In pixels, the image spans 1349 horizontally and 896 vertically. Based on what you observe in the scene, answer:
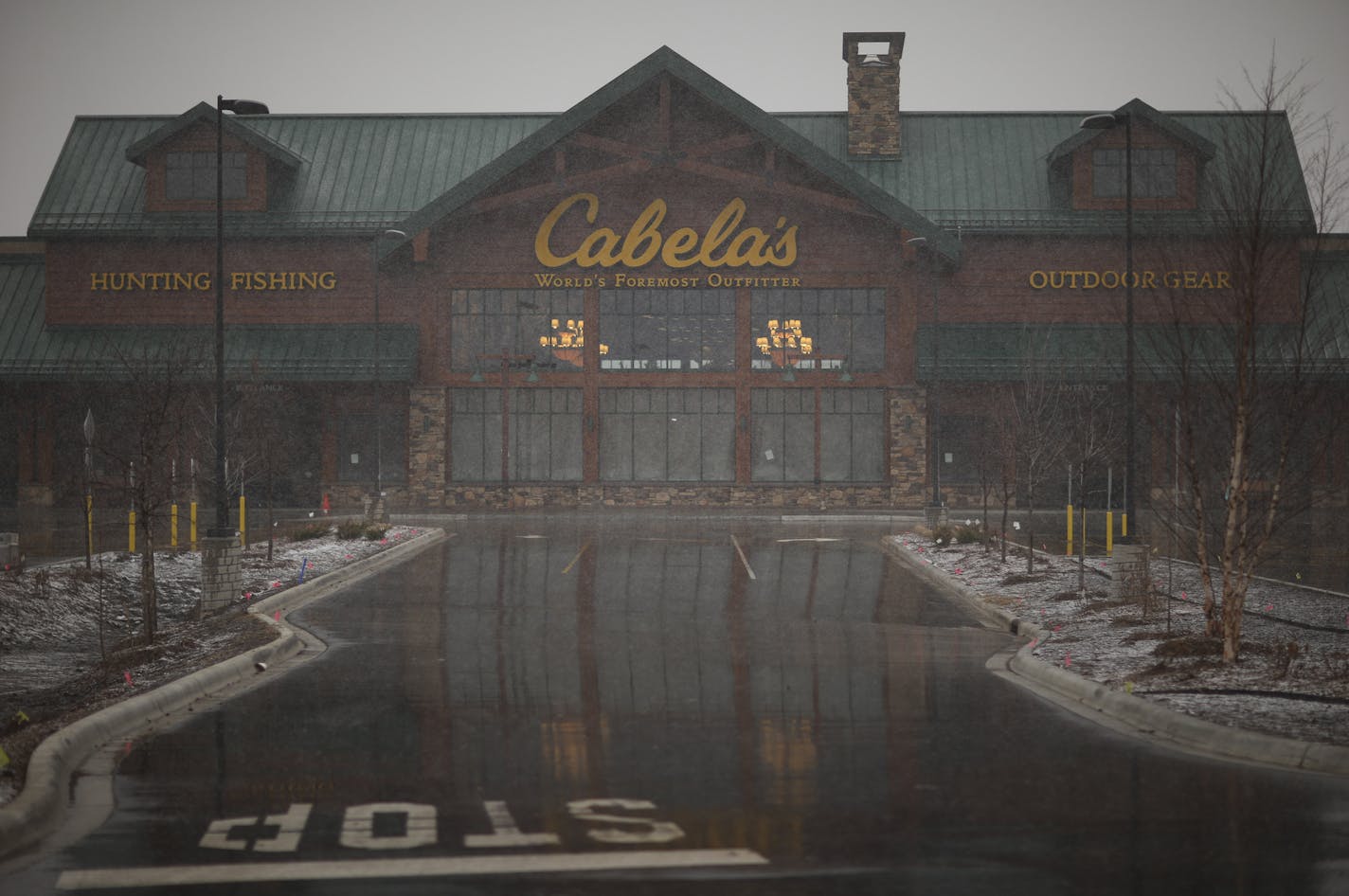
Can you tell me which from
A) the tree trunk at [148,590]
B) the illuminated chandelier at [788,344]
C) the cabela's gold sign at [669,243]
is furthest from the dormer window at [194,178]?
the tree trunk at [148,590]

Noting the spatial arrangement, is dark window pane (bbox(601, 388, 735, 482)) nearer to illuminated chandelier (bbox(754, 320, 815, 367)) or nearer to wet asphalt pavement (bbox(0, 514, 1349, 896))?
illuminated chandelier (bbox(754, 320, 815, 367))

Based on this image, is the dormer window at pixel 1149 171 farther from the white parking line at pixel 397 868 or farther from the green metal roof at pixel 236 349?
the white parking line at pixel 397 868

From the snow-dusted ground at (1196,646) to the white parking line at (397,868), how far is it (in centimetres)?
567

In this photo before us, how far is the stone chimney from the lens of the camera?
5688 centimetres

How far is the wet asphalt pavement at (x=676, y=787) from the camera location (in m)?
8.02

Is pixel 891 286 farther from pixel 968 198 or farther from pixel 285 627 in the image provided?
pixel 285 627

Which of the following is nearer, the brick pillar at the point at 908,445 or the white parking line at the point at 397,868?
the white parking line at the point at 397,868

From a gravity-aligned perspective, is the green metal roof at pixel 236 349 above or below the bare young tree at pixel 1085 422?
above

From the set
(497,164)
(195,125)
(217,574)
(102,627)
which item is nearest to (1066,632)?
(217,574)

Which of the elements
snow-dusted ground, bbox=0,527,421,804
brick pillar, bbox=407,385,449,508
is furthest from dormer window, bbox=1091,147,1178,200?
snow-dusted ground, bbox=0,527,421,804

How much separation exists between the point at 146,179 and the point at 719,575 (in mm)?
35028

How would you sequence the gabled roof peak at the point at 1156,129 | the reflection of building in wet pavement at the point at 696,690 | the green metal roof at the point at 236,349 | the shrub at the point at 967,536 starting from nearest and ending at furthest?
the reflection of building in wet pavement at the point at 696,690 → the shrub at the point at 967,536 → the gabled roof peak at the point at 1156,129 → the green metal roof at the point at 236,349

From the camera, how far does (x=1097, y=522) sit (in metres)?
44.9

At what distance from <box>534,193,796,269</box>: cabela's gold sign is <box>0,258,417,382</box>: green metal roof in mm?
6553
